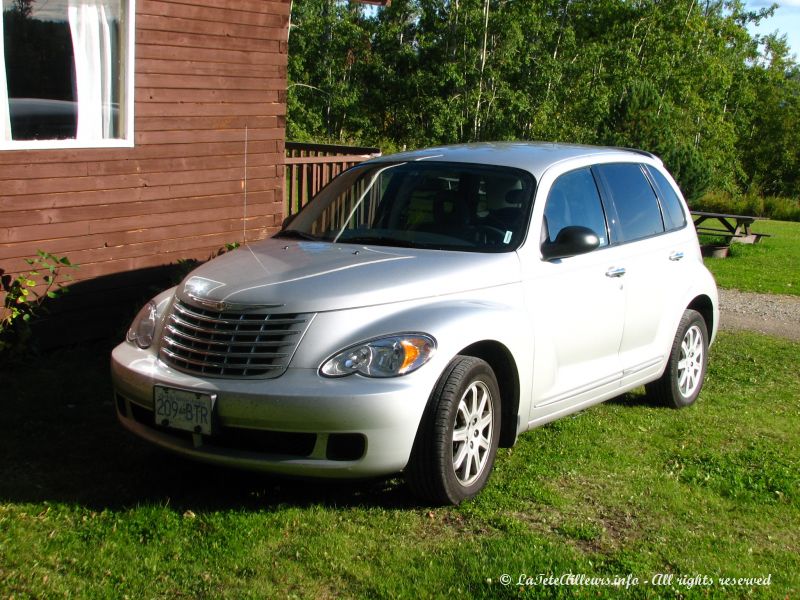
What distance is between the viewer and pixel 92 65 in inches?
314

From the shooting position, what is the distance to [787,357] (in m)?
9.13

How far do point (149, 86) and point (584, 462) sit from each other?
5.03m

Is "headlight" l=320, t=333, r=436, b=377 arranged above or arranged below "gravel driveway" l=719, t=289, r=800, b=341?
above

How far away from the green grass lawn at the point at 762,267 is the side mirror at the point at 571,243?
912 cm

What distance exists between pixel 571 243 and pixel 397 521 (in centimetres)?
187

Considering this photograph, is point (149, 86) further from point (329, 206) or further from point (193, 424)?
point (193, 424)

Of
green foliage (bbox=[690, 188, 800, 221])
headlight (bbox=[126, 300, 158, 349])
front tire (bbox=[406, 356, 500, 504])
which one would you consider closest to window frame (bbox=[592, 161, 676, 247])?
front tire (bbox=[406, 356, 500, 504])

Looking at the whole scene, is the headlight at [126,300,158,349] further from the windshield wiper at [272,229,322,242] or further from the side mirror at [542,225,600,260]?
the side mirror at [542,225,600,260]

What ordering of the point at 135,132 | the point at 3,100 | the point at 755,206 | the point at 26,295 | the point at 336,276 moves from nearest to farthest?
the point at 336,276
the point at 3,100
the point at 26,295
the point at 135,132
the point at 755,206

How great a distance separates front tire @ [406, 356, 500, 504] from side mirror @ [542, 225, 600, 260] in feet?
3.11

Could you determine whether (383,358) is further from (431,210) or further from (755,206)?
(755,206)

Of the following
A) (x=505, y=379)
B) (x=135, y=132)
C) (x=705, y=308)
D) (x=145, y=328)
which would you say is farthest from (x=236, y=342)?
(x=135, y=132)

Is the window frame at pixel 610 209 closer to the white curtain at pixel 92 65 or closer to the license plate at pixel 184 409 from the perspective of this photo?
the license plate at pixel 184 409

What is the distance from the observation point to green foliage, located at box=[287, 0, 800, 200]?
37375mm
